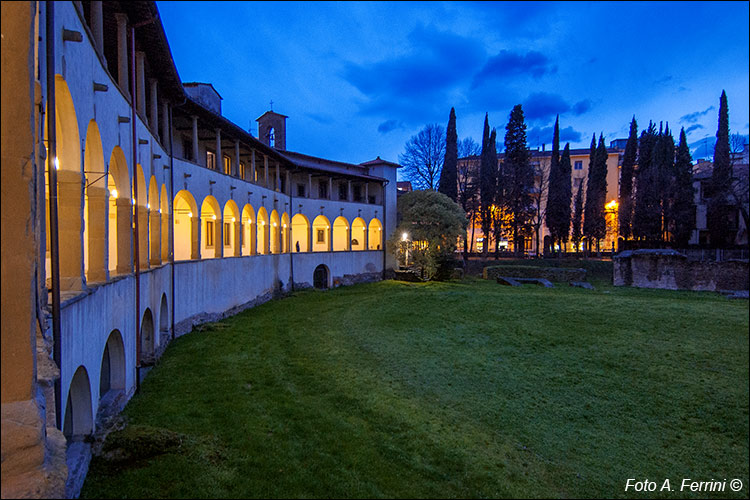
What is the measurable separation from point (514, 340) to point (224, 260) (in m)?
11.9

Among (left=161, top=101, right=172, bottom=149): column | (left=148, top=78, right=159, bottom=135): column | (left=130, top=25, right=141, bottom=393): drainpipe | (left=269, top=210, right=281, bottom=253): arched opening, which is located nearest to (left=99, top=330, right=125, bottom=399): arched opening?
(left=130, top=25, right=141, bottom=393): drainpipe

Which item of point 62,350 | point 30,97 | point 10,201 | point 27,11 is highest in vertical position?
point 27,11

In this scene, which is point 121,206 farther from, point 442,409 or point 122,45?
point 442,409

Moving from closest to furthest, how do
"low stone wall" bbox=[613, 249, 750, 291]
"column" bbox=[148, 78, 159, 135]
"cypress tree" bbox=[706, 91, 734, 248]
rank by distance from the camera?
"column" bbox=[148, 78, 159, 135]
"low stone wall" bbox=[613, 249, 750, 291]
"cypress tree" bbox=[706, 91, 734, 248]

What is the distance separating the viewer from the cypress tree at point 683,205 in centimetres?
3531

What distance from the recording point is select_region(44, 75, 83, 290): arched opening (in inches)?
221

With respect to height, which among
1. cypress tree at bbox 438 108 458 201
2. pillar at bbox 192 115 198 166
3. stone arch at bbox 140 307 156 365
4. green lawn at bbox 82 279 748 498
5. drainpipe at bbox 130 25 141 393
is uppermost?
cypress tree at bbox 438 108 458 201

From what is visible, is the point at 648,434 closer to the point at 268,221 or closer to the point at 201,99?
the point at 268,221

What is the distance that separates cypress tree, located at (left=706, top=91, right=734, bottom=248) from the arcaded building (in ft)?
120

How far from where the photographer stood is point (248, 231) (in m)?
20.6

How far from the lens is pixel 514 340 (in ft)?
46.2

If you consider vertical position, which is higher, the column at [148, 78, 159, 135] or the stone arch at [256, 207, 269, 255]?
the column at [148, 78, 159, 135]

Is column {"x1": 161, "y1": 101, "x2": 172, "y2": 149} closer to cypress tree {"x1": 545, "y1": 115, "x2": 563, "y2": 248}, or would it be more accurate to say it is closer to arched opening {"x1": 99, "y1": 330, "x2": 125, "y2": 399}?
arched opening {"x1": 99, "y1": 330, "x2": 125, "y2": 399}

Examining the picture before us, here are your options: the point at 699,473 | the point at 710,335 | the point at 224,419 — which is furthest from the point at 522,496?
the point at 710,335
